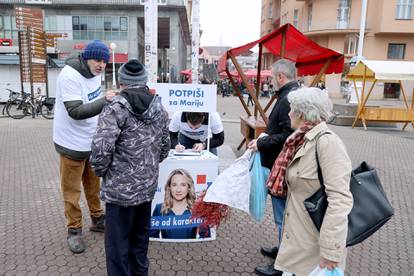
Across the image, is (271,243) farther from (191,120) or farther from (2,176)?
(2,176)

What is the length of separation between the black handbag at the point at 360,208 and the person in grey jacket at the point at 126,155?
1.14 meters

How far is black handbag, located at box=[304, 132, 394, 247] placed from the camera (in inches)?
83.0

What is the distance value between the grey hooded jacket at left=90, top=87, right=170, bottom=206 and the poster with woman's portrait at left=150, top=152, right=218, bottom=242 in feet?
2.96

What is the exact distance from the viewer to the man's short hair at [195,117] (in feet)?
13.6

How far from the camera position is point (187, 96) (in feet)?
12.5

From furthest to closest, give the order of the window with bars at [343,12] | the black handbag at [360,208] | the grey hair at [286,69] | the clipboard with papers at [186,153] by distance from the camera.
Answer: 1. the window with bars at [343,12]
2. the clipboard with papers at [186,153]
3. the grey hair at [286,69]
4. the black handbag at [360,208]

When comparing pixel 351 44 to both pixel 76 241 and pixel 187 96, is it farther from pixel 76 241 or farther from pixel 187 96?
pixel 76 241

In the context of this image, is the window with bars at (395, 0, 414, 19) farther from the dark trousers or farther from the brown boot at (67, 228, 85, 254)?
the dark trousers

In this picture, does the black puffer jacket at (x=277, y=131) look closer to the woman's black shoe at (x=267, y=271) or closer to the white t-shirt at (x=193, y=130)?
the woman's black shoe at (x=267, y=271)

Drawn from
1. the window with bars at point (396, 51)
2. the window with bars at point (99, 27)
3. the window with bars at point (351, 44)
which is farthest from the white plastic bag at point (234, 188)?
the window with bars at point (396, 51)

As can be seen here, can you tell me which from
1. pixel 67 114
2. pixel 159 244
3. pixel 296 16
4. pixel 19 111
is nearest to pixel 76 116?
pixel 67 114

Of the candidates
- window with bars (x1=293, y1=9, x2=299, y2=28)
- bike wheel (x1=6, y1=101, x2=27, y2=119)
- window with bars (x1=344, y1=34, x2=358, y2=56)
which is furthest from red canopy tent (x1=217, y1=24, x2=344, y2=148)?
window with bars (x1=293, y1=9, x2=299, y2=28)

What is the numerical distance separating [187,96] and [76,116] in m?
1.16

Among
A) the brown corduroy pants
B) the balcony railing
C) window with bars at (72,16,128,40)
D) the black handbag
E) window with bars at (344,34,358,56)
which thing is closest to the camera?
the black handbag
